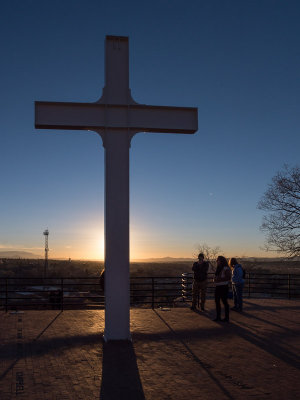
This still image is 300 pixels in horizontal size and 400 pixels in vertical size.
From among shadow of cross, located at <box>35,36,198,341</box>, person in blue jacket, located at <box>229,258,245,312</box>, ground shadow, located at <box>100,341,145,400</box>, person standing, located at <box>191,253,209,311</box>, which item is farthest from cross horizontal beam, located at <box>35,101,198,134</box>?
person in blue jacket, located at <box>229,258,245,312</box>

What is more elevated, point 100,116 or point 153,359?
point 100,116

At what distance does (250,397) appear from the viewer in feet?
20.1

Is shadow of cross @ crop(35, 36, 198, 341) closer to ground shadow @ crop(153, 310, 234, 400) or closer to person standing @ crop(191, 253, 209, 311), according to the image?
ground shadow @ crop(153, 310, 234, 400)

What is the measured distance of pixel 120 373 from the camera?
7.18 meters

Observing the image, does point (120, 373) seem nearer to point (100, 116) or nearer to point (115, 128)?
point (115, 128)

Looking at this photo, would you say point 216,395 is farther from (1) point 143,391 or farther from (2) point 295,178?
(2) point 295,178

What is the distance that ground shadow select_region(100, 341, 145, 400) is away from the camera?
6.21 metres

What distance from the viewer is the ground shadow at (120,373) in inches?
Answer: 245

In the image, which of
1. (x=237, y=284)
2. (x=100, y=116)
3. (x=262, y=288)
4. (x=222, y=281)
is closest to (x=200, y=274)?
(x=237, y=284)

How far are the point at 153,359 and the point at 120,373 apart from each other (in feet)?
3.44

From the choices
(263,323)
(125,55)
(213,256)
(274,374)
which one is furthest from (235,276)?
(213,256)

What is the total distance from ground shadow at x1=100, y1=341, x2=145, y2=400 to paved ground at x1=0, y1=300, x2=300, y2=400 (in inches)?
0.5

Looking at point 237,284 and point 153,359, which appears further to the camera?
point 237,284

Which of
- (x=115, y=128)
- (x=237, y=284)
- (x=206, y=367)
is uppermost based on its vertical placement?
(x=115, y=128)
